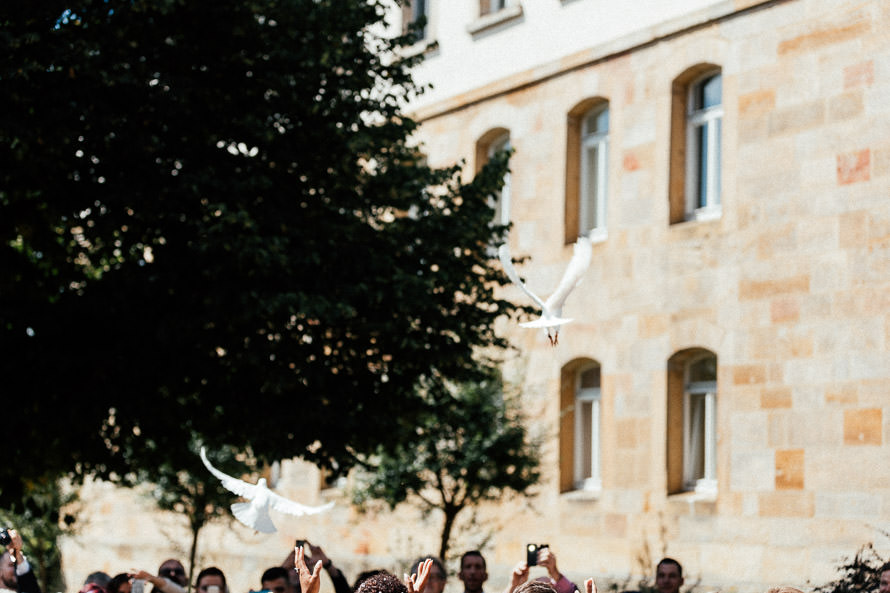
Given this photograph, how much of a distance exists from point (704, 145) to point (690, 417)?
3.45 meters

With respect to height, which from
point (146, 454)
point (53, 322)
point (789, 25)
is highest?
point (789, 25)

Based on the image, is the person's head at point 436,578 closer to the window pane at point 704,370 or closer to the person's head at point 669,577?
the person's head at point 669,577

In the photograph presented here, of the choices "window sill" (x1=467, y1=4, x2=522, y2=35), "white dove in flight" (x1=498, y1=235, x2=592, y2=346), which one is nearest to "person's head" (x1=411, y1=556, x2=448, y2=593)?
"white dove in flight" (x1=498, y1=235, x2=592, y2=346)

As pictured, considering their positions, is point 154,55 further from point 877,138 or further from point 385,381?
point 877,138

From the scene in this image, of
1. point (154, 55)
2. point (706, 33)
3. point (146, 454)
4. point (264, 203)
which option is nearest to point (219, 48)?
point (154, 55)

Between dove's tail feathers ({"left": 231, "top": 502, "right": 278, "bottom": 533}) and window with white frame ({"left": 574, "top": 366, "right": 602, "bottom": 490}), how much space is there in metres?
11.6

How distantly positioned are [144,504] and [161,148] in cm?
1339

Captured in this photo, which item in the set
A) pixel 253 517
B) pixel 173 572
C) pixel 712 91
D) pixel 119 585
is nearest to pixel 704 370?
pixel 712 91

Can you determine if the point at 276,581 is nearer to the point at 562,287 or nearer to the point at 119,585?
the point at 119,585

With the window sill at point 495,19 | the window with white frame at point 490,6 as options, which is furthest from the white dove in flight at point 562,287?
the window with white frame at point 490,6

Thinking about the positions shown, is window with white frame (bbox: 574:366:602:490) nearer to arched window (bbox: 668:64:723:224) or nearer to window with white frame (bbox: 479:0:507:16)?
arched window (bbox: 668:64:723:224)

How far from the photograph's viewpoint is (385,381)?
16250 mm

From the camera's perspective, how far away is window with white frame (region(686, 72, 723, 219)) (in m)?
19.6

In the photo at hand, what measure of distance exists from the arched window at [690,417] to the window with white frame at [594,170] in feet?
8.63
